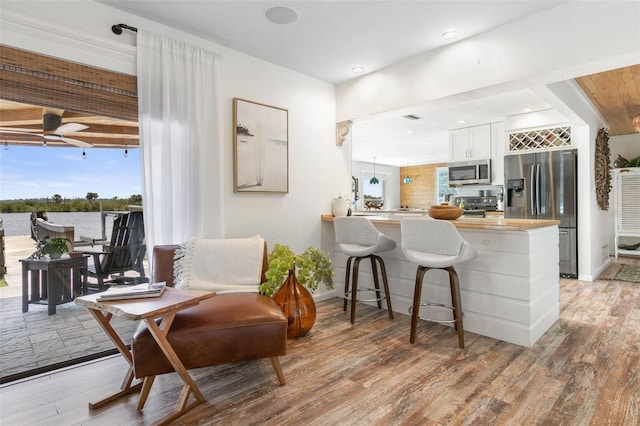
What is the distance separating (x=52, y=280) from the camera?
7.84 ft

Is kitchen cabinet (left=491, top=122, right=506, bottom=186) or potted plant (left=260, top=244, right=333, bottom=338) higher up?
kitchen cabinet (left=491, top=122, right=506, bottom=186)

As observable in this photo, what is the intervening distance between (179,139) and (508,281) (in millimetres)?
2790

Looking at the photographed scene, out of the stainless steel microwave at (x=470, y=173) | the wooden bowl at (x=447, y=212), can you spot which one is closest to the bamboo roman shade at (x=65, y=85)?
the wooden bowl at (x=447, y=212)

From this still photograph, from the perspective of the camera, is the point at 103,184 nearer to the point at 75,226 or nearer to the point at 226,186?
the point at 75,226

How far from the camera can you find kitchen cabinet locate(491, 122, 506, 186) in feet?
19.0

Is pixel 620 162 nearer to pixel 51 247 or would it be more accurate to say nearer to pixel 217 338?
pixel 217 338

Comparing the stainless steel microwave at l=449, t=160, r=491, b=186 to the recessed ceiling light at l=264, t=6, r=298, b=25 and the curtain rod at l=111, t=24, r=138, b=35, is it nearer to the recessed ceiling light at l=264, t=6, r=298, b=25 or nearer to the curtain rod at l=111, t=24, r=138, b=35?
the recessed ceiling light at l=264, t=6, r=298, b=25

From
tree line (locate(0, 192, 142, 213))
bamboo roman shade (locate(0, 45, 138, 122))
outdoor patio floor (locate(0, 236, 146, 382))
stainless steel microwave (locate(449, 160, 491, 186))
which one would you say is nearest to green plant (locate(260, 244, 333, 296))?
tree line (locate(0, 192, 142, 213))

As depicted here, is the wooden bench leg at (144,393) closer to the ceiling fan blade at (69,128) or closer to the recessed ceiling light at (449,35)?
the ceiling fan blade at (69,128)

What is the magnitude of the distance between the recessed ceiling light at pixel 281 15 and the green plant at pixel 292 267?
173 cm

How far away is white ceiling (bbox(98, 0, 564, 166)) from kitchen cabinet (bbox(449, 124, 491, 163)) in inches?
123

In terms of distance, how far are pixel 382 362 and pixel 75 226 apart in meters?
2.38

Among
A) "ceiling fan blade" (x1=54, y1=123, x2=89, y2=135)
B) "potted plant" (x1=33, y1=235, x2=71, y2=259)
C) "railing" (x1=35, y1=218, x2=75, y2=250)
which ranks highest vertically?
"ceiling fan blade" (x1=54, y1=123, x2=89, y2=135)

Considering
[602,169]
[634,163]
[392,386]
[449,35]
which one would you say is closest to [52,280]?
[392,386]
